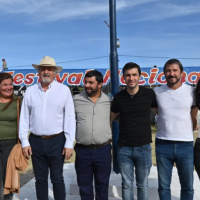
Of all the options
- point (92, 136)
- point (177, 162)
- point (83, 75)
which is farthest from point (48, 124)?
point (83, 75)

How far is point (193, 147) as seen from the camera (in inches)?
120

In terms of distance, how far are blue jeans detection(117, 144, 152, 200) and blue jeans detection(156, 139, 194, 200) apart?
154mm

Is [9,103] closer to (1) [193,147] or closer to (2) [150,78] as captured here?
(1) [193,147]

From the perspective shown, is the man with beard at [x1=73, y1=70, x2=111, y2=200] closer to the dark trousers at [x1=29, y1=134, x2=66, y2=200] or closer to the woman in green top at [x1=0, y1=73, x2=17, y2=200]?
the dark trousers at [x1=29, y1=134, x2=66, y2=200]

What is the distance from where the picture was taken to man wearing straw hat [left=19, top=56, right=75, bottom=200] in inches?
119

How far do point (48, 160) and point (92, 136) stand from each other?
2.12 feet

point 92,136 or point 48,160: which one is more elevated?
point 92,136

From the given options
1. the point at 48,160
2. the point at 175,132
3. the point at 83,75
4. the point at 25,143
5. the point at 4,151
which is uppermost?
the point at 83,75

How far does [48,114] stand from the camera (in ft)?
9.86

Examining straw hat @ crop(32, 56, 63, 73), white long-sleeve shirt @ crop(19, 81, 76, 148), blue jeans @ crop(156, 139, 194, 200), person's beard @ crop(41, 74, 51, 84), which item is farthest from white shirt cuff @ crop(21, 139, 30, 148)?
blue jeans @ crop(156, 139, 194, 200)

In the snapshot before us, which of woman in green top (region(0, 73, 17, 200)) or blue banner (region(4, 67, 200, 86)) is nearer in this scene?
woman in green top (region(0, 73, 17, 200))

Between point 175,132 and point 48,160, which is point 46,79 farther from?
point 175,132

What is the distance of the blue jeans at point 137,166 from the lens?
9.73 feet

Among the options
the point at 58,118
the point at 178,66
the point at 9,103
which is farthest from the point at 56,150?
the point at 178,66
